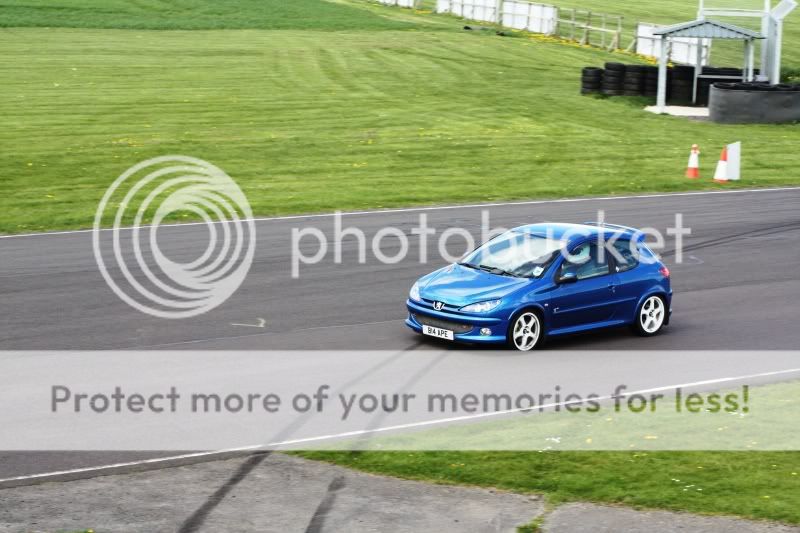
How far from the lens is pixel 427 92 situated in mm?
42938

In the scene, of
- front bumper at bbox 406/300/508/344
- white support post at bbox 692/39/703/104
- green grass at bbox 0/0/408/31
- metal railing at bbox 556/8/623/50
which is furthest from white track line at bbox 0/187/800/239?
green grass at bbox 0/0/408/31

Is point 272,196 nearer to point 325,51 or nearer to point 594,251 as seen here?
point 594,251

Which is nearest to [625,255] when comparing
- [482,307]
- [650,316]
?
[650,316]

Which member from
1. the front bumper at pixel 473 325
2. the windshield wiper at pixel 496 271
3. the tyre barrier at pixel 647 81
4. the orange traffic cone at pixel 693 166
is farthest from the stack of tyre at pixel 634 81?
the front bumper at pixel 473 325

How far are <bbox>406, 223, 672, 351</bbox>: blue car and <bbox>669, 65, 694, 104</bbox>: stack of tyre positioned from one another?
2723cm

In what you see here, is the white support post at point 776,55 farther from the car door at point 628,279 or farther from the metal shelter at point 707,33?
the car door at point 628,279

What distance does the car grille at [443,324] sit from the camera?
14156 millimetres

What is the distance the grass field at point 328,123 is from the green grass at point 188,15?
78 cm

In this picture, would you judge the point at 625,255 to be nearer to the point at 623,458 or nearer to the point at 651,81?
the point at 623,458

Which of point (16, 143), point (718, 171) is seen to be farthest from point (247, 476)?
point (16, 143)

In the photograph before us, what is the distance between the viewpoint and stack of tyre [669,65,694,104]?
136 feet

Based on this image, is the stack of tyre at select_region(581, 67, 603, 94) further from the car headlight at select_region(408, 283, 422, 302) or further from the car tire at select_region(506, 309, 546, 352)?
the car tire at select_region(506, 309, 546, 352)

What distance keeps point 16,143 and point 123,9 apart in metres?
32.7

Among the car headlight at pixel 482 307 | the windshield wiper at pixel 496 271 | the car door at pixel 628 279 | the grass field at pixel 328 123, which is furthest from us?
the grass field at pixel 328 123
